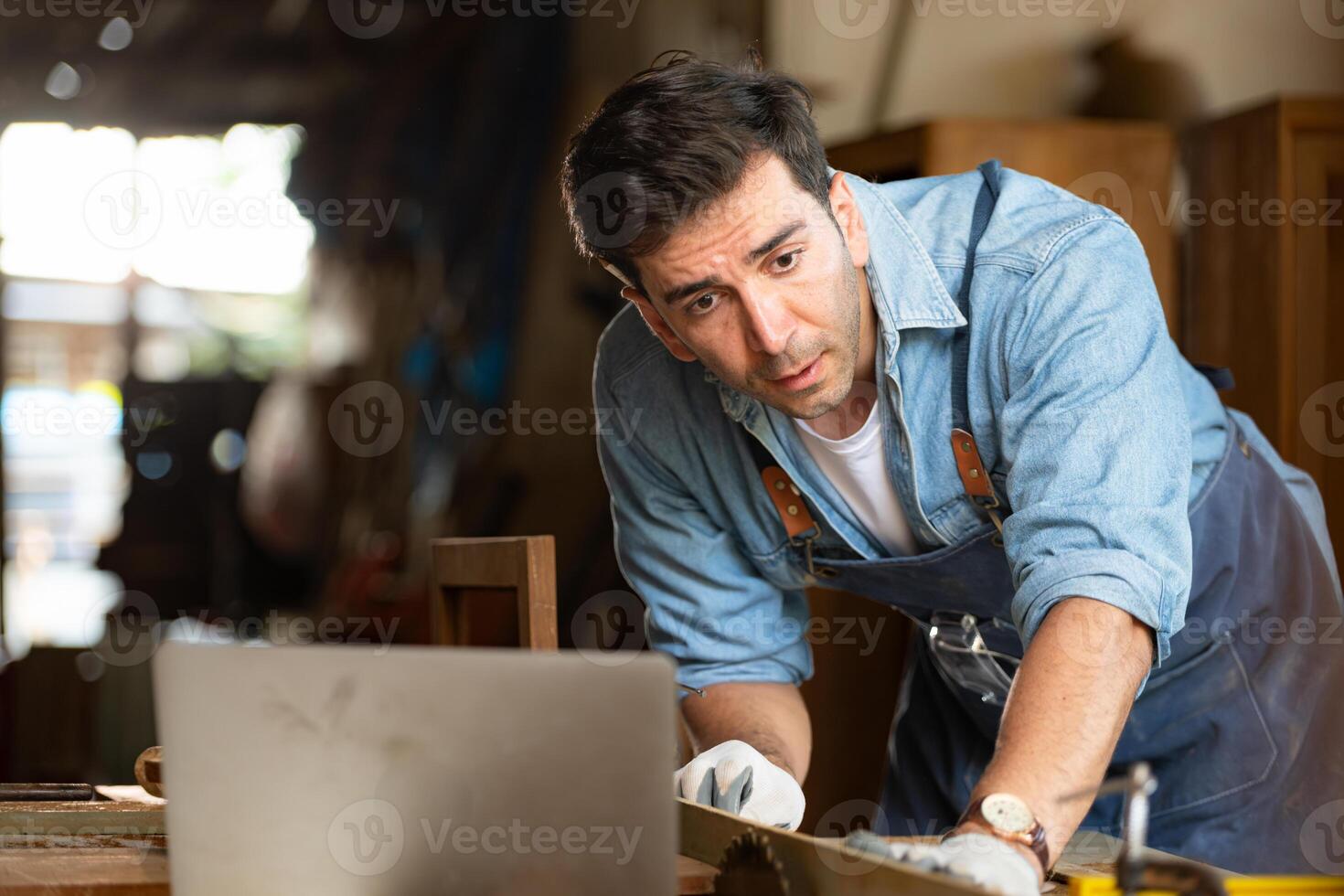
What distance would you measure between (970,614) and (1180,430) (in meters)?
0.41

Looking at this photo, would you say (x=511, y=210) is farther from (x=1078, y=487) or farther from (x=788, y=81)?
(x=1078, y=487)

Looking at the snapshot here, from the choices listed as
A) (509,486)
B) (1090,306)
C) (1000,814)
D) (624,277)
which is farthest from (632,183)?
(509,486)

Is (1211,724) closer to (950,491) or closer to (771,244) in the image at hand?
(950,491)

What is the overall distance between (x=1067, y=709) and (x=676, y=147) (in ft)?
2.12

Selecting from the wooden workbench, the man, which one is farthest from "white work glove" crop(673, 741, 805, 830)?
the wooden workbench

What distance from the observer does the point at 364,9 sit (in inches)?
217

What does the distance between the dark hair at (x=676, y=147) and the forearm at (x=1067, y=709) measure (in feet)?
1.72

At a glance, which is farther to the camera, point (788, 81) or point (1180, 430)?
point (788, 81)

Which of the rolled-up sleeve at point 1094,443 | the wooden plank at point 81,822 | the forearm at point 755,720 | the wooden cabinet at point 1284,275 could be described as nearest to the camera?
the rolled-up sleeve at point 1094,443

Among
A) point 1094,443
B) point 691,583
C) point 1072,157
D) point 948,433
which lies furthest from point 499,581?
point 1072,157

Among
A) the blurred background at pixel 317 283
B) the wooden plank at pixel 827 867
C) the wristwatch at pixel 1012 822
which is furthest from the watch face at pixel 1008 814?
the blurred background at pixel 317 283

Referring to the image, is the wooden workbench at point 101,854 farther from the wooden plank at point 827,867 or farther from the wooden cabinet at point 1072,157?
the wooden cabinet at point 1072,157

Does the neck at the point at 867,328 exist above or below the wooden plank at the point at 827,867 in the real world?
above

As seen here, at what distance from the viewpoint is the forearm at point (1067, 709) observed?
1027mm
